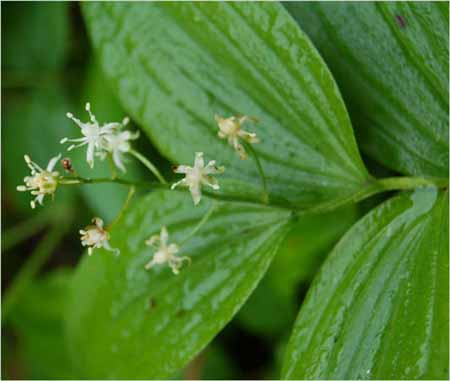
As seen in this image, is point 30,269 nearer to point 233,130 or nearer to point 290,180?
point 290,180

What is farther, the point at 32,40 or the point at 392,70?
the point at 32,40

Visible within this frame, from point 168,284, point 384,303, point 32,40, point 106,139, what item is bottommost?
point 384,303

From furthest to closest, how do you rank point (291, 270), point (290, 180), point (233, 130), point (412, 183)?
point (291, 270) → point (290, 180) → point (412, 183) → point (233, 130)

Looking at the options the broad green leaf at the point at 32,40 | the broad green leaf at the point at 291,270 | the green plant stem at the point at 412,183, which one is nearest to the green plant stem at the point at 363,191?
the green plant stem at the point at 412,183

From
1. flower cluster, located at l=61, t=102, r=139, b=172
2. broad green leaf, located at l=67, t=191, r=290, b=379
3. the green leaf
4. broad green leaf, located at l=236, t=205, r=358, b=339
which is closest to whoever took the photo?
the green leaf

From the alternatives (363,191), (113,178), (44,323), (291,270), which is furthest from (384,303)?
(44,323)

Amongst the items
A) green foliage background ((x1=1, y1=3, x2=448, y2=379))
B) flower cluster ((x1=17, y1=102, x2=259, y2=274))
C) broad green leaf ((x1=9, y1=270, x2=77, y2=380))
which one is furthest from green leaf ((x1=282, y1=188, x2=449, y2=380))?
broad green leaf ((x1=9, y1=270, x2=77, y2=380))

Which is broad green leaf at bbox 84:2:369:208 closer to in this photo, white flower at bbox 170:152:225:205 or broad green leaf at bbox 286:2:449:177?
broad green leaf at bbox 286:2:449:177
